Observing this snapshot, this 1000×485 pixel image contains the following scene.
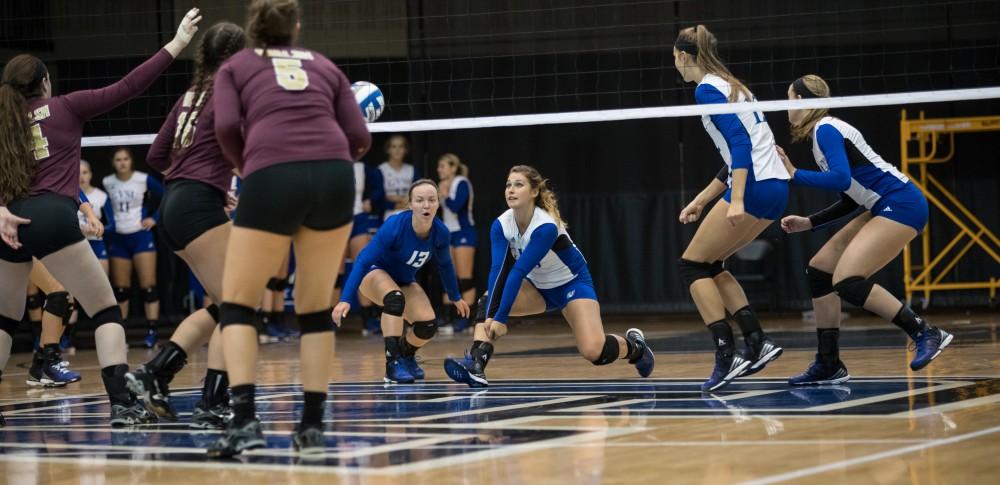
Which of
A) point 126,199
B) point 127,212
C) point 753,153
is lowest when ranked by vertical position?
point 127,212

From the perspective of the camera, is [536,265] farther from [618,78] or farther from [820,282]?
[618,78]

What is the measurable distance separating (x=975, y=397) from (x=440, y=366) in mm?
4072

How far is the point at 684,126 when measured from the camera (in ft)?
45.4

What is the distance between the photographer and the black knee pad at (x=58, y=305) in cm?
877

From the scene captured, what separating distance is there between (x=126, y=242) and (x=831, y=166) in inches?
318

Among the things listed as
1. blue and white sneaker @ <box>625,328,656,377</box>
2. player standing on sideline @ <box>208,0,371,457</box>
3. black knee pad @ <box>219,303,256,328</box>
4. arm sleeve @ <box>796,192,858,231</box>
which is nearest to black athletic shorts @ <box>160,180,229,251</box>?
player standing on sideline @ <box>208,0,371,457</box>

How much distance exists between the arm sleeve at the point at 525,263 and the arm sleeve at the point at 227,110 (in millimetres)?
2393

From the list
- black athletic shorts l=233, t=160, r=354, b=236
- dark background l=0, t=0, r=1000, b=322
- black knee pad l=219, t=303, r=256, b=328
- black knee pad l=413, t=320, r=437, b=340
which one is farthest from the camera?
dark background l=0, t=0, r=1000, b=322

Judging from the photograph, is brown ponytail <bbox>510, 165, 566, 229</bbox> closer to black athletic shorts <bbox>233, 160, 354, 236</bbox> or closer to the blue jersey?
the blue jersey

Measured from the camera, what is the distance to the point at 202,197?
5.51 m

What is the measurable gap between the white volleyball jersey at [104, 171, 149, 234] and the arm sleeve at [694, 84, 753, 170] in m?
7.44

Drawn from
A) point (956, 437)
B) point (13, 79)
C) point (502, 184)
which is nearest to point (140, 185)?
point (502, 184)

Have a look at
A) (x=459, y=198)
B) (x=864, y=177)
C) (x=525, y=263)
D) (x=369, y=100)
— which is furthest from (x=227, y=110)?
(x=459, y=198)

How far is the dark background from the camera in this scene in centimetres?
1304
